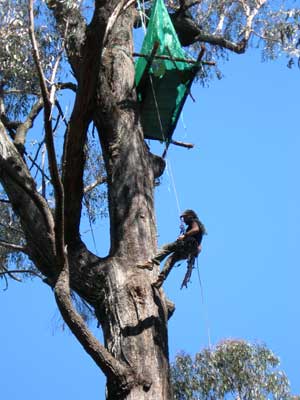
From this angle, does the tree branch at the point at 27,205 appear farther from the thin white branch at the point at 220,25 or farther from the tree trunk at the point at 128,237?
the thin white branch at the point at 220,25

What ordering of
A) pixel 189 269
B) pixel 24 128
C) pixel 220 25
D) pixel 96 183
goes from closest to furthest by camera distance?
pixel 189 269 → pixel 24 128 → pixel 96 183 → pixel 220 25

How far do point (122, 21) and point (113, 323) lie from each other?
109 inches

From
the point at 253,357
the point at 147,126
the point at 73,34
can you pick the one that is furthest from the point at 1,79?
the point at 253,357

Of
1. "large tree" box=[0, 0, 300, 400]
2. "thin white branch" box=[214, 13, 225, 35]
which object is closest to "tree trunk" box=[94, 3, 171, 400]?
"large tree" box=[0, 0, 300, 400]

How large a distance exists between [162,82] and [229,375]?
164 inches

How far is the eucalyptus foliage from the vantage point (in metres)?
9.20

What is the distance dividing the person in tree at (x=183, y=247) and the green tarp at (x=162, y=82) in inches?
43.7

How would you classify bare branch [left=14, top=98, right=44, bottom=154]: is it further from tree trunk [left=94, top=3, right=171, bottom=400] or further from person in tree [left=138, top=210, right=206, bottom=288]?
person in tree [left=138, top=210, right=206, bottom=288]

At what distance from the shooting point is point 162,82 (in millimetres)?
6406

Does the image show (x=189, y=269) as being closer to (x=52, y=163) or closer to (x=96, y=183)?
(x=52, y=163)

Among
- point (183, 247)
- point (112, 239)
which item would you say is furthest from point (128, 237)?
point (183, 247)

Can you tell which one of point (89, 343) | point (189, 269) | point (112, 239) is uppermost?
point (112, 239)

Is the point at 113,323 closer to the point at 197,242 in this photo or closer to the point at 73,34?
the point at 197,242

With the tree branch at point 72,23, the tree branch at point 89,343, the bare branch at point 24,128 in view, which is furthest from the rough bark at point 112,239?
the tree branch at point 72,23
